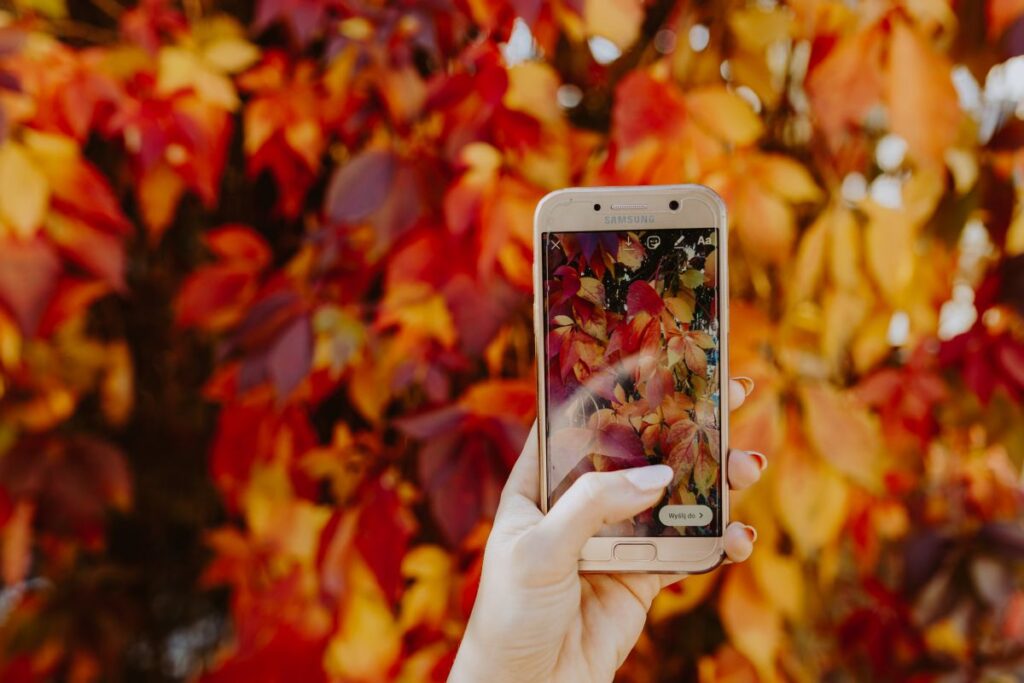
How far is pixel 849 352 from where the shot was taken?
1.05 metres

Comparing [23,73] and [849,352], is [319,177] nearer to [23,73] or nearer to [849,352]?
[23,73]

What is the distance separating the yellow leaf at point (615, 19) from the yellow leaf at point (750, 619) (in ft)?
1.72

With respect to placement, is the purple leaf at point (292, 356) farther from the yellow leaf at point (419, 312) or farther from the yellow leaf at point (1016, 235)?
the yellow leaf at point (1016, 235)

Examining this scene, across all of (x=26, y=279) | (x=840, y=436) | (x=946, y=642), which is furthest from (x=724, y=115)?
(x=946, y=642)

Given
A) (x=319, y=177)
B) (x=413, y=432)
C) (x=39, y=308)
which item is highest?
(x=319, y=177)

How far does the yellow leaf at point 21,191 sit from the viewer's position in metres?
0.73

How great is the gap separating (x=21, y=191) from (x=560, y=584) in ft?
1.85

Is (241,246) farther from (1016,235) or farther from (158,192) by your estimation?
(1016,235)

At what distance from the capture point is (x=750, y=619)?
2.80ft

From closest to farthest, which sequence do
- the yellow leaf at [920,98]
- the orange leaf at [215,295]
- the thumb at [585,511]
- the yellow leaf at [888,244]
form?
the thumb at [585,511], the yellow leaf at [920,98], the yellow leaf at [888,244], the orange leaf at [215,295]

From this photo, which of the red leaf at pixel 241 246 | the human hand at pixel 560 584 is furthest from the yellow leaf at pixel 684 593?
the red leaf at pixel 241 246

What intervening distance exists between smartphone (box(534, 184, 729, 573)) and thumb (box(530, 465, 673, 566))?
61 millimetres

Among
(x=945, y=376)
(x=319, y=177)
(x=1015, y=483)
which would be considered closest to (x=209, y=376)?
(x=319, y=177)

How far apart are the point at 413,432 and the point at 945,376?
22.1 inches
